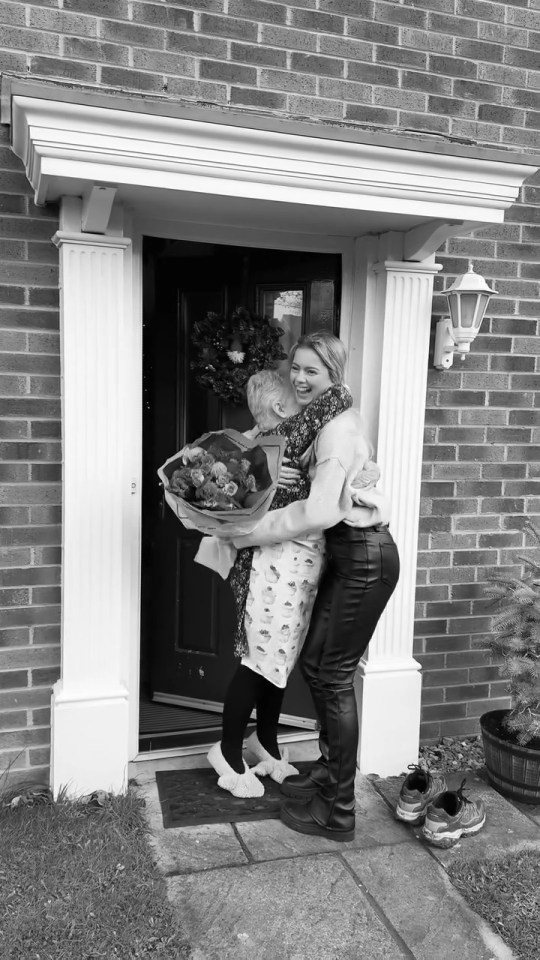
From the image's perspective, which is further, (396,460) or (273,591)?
(396,460)

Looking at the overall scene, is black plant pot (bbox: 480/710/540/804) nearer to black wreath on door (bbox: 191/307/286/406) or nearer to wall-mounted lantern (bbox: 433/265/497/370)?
wall-mounted lantern (bbox: 433/265/497/370)

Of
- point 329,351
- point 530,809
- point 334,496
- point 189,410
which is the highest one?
point 329,351

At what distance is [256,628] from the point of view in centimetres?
314

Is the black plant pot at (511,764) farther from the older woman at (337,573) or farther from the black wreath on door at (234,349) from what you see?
the black wreath on door at (234,349)

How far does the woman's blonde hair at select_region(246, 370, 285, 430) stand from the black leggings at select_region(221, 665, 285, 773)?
1.00 metres

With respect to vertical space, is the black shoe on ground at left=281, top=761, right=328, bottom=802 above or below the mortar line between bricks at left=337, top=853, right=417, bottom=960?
above

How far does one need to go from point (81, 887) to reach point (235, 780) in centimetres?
82

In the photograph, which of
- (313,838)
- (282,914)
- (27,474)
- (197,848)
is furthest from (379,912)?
(27,474)

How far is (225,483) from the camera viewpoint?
2881 mm

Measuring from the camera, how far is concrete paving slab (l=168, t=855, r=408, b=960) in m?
2.51

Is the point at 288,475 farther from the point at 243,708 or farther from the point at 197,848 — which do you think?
the point at 197,848

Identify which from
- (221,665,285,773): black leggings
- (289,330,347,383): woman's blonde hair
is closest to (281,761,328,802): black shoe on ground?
(221,665,285,773): black leggings

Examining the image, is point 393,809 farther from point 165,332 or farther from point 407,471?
point 165,332

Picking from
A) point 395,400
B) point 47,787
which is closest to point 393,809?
point 47,787
